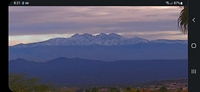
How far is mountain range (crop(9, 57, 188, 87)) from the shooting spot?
1342cm

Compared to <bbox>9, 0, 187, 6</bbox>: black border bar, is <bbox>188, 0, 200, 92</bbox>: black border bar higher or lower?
lower

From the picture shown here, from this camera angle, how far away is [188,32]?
529 inches

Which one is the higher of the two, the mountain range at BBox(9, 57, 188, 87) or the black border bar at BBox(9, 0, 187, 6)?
the black border bar at BBox(9, 0, 187, 6)

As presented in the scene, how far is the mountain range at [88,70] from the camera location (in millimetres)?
13422

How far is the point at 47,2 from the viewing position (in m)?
13.4

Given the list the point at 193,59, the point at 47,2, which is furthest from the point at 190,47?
the point at 47,2

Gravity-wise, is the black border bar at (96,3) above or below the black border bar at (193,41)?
above

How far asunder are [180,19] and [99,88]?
28.2 inches

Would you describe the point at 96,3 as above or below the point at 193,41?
above

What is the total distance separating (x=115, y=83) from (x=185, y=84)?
18.5 inches

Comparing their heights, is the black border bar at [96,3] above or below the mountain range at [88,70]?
above

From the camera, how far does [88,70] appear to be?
44.1ft
